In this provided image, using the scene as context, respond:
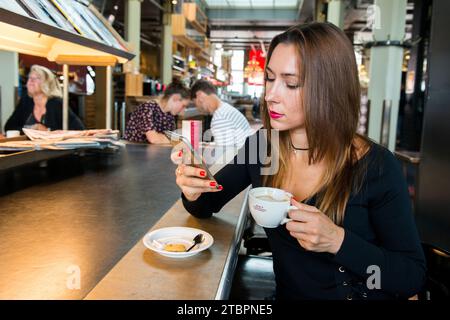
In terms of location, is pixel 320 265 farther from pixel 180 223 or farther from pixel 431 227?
pixel 431 227

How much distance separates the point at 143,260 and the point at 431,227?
2.19 meters

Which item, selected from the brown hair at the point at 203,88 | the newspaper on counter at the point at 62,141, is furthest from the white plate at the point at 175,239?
the brown hair at the point at 203,88

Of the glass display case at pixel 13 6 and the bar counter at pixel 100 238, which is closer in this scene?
the bar counter at pixel 100 238

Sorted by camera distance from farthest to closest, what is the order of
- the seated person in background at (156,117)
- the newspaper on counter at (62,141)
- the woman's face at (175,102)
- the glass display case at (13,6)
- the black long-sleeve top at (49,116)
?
the woman's face at (175,102), the seated person in background at (156,117), the black long-sleeve top at (49,116), the newspaper on counter at (62,141), the glass display case at (13,6)

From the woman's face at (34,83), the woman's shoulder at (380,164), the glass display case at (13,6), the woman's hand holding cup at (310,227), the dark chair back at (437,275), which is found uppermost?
the glass display case at (13,6)

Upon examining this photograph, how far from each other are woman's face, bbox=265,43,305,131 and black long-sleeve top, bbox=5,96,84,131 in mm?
2539

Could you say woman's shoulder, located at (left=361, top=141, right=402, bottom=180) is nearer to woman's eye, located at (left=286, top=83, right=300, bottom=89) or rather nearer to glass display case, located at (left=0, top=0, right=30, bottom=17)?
woman's eye, located at (left=286, top=83, right=300, bottom=89)

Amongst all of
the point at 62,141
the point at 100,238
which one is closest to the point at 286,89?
the point at 100,238

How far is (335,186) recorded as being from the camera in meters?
1.13

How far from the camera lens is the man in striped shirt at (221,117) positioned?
443cm

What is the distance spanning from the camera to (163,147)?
2.83 m

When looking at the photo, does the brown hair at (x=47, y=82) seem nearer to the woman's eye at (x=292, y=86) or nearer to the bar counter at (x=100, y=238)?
the bar counter at (x=100, y=238)

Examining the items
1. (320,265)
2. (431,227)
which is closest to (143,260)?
(320,265)

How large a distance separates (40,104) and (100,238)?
3031mm
